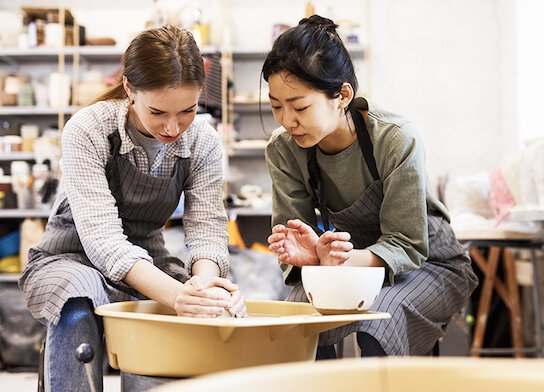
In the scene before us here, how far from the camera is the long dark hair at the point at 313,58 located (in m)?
1.60

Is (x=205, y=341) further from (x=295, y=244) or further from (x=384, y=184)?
(x=384, y=184)

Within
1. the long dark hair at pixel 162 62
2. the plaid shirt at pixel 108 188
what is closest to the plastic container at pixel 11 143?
the plaid shirt at pixel 108 188

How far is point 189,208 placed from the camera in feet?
6.05

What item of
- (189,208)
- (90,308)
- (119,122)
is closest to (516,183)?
(189,208)

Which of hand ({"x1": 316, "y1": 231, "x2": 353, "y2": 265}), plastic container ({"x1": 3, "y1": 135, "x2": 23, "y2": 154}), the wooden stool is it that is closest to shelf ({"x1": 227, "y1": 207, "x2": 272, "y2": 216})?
the wooden stool

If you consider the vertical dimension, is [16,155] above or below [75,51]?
below

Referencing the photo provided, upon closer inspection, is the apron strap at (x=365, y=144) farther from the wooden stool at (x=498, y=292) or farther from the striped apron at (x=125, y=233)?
the wooden stool at (x=498, y=292)

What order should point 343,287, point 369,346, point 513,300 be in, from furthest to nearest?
point 513,300 → point 369,346 → point 343,287

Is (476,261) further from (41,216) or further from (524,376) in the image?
(524,376)

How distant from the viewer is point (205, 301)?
4.40ft

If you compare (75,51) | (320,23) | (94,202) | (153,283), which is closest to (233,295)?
(153,283)

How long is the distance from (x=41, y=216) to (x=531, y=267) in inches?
107

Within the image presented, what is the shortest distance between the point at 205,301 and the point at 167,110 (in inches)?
18.7

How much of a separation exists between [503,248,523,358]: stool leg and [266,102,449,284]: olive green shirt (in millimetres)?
2410
